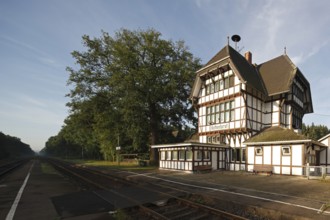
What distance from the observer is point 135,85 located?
3269 cm

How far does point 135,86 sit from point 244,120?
50.3 feet

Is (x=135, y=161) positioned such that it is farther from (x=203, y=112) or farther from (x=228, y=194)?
(x=228, y=194)

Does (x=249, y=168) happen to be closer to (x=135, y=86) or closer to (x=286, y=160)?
(x=286, y=160)

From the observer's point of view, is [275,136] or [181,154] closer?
[275,136]

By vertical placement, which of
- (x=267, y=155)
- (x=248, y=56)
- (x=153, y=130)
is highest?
(x=248, y=56)

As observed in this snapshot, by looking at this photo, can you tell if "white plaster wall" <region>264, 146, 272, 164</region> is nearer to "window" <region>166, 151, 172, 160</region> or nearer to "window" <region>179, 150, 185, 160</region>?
"window" <region>179, 150, 185, 160</region>

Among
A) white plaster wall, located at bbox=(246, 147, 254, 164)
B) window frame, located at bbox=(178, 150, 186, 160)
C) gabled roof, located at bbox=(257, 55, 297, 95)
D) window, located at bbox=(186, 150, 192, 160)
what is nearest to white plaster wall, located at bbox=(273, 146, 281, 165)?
white plaster wall, located at bbox=(246, 147, 254, 164)

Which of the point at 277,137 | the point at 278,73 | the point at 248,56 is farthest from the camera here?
the point at 248,56

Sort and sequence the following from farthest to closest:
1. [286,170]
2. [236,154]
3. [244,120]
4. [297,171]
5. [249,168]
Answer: [236,154] → [244,120] → [249,168] → [286,170] → [297,171]

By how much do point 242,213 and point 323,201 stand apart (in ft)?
14.6

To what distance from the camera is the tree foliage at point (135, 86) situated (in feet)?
Result: 106

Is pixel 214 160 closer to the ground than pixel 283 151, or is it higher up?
closer to the ground

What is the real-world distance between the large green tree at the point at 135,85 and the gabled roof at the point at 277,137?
512 inches

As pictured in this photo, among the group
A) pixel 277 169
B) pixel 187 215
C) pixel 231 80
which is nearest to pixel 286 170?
pixel 277 169
